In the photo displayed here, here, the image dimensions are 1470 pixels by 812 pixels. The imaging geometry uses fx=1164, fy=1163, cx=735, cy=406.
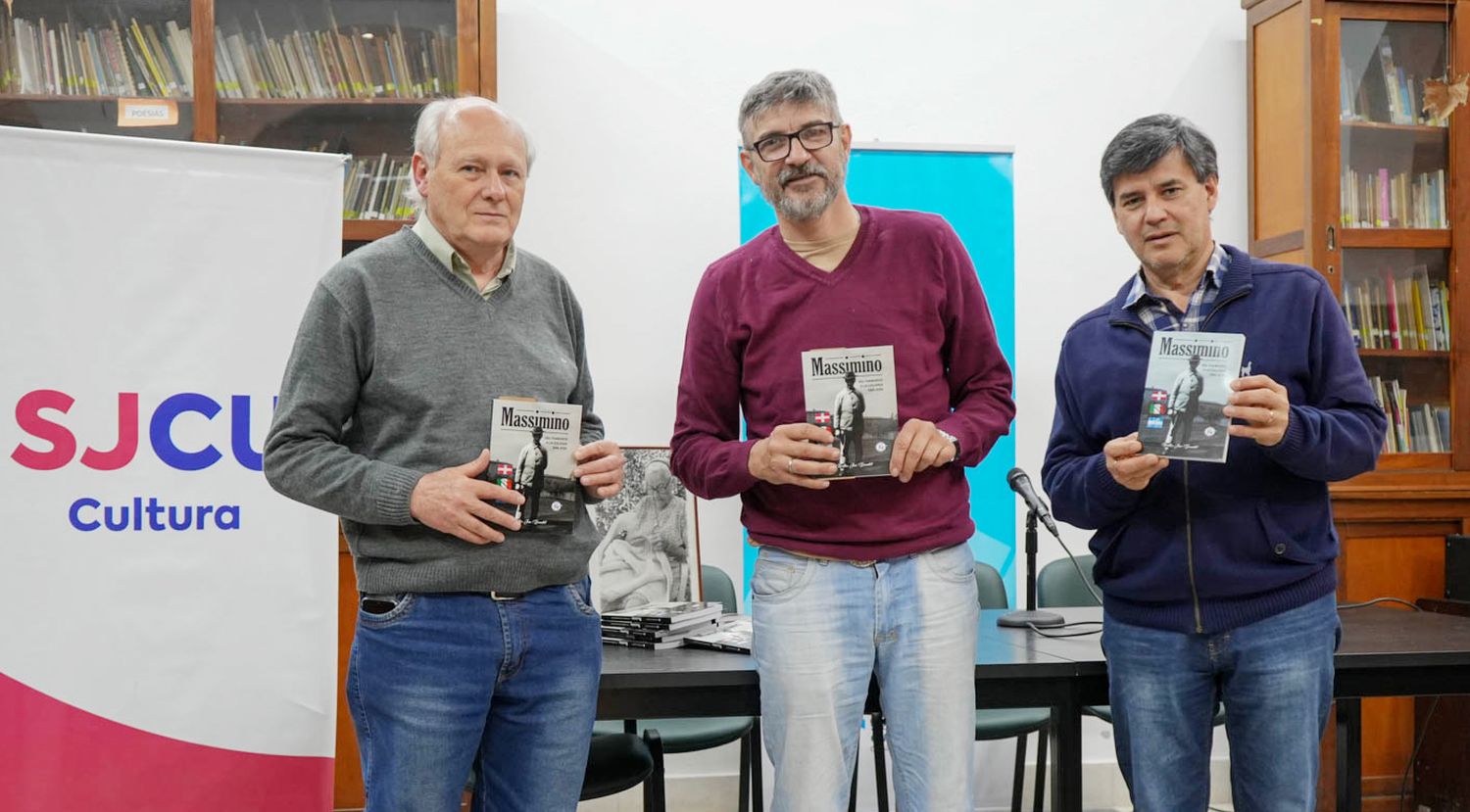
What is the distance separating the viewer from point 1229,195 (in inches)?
178

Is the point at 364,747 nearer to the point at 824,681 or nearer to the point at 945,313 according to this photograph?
the point at 824,681

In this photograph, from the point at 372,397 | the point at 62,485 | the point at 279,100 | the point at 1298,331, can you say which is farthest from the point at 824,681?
the point at 279,100

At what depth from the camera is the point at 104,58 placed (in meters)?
3.80

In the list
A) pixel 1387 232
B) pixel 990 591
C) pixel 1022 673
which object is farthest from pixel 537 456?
pixel 1387 232

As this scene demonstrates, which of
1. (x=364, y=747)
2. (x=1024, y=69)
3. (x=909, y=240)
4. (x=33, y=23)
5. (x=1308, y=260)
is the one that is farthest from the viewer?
(x=1024, y=69)

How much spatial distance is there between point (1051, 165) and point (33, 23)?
3.57 m

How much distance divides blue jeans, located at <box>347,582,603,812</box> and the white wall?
243 centimetres

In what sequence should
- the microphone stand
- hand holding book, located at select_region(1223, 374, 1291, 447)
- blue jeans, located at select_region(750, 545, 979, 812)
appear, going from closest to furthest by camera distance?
hand holding book, located at select_region(1223, 374, 1291, 447)
blue jeans, located at select_region(750, 545, 979, 812)
the microphone stand

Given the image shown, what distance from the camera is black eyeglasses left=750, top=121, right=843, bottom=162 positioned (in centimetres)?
204

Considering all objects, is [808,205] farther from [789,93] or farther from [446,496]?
[446,496]

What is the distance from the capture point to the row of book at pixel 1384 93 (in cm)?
422

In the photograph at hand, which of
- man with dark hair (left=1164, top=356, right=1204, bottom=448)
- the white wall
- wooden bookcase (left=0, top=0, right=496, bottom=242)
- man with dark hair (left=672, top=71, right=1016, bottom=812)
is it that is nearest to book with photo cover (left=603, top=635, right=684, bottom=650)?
man with dark hair (left=672, top=71, right=1016, bottom=812)

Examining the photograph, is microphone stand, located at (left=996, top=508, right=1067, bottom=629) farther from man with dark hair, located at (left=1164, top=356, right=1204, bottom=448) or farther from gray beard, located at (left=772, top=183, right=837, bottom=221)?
gray beard, located at (left=772, top=183, right=837, bottom=221)

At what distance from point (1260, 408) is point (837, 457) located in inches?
26.6
